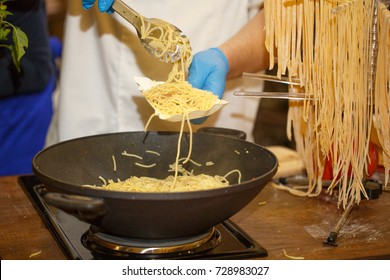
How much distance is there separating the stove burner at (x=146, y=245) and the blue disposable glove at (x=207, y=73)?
51cm

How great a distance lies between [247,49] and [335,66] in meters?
0.51

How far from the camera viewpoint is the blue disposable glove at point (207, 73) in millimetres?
1637

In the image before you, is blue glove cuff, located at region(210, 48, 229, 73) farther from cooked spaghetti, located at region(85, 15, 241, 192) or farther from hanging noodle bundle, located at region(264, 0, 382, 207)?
hanging noodle bundle, located at region(264, 0, 382, 207)

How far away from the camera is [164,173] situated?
1571 millimetres

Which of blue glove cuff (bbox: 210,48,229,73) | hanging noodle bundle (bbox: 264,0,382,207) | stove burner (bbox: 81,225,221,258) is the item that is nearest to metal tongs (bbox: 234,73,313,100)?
hanging noodle bundle (bbox: 264,0,382,207)

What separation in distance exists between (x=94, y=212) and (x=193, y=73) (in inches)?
28.0

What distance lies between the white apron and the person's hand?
284 mm

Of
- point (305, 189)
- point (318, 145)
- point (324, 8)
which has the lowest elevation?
point (305, 189)

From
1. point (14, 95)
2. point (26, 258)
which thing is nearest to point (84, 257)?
point (26, 258)

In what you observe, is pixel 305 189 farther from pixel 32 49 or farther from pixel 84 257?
pixel 32 49

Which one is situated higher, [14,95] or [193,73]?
[193,73]

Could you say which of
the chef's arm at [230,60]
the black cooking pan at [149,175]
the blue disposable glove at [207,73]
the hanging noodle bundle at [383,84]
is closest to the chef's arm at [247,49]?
the chef's arm at [230,60]

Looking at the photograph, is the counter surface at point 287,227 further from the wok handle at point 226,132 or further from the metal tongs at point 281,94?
the metal tongs at point 281,94

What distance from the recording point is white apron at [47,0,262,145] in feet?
6.37
